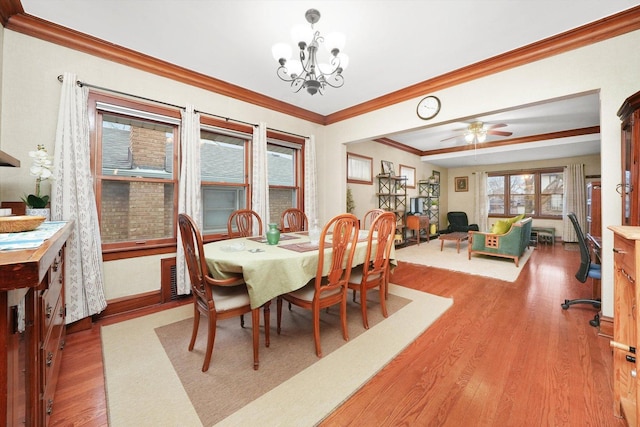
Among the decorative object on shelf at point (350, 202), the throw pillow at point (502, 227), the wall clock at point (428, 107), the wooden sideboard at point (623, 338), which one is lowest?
the wooden sideboard at point (623, 338)

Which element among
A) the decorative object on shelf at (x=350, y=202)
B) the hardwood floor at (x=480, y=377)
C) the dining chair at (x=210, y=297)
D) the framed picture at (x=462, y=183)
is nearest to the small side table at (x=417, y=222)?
the decorative object on shelf at (x=350, y=202)

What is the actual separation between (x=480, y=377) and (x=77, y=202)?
335 cm

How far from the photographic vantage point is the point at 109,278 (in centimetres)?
244

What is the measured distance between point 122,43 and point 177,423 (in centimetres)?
308

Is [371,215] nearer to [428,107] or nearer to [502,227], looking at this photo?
[428,107]

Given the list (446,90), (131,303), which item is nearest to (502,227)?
(446,90)

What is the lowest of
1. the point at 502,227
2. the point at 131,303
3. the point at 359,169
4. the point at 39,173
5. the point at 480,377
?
the point at 480,377

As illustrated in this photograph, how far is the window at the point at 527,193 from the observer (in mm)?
7074

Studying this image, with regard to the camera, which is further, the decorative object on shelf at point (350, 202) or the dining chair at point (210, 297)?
the decorative object on shelf at point (350, 202)

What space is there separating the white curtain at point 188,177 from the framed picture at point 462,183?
27.4ft

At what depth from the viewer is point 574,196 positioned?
6562mm

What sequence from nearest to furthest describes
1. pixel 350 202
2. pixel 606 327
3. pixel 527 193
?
1. pixel 606 327
2. pixel 350 202
3. pixel 527 193

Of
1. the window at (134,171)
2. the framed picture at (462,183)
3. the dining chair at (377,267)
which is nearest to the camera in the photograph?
the dining chair at (377,267)

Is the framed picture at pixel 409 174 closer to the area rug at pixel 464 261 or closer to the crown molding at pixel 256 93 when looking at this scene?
the area rug at pixel 464 261
